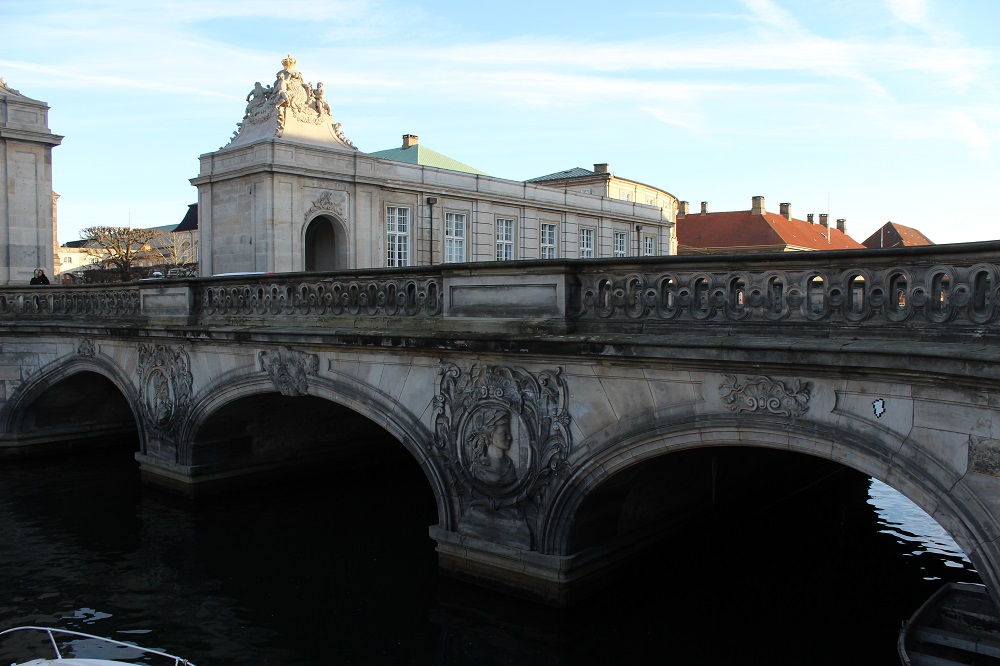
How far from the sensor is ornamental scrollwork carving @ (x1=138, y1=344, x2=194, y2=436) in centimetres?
1504

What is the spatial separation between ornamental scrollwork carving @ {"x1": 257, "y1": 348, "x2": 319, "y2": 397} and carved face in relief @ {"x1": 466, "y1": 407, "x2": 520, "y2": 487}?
10.3ft

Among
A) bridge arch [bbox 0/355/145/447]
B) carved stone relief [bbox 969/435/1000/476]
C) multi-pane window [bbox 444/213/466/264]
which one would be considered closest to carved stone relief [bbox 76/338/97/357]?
bridge arch [bbox 0/355/145/447]

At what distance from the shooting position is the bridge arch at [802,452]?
673 centimetres

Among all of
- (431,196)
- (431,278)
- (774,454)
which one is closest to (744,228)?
(431,196)

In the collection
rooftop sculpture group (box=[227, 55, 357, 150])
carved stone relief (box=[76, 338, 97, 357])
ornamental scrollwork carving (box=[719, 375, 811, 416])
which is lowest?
ornamental scrollwork carving (box=[719, 375, 811, 416])

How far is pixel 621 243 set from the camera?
1373 inches

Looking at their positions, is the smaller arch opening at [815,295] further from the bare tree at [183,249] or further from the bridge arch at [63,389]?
the bare tree at [183,249]

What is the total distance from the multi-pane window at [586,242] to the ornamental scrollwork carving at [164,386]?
63.5 ft

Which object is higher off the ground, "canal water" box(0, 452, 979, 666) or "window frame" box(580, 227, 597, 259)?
"window frame" box(580, 227, 597, 259)

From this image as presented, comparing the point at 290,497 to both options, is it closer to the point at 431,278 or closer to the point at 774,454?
the point at 431,278

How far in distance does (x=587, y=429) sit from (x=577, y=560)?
1757mm

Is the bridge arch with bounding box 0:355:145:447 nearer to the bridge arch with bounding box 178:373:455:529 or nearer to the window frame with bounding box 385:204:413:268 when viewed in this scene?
the bridge arch with bounding box 178:373:455:529

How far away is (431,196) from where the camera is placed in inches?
996

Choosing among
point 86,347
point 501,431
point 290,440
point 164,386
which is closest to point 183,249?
point 86,347
